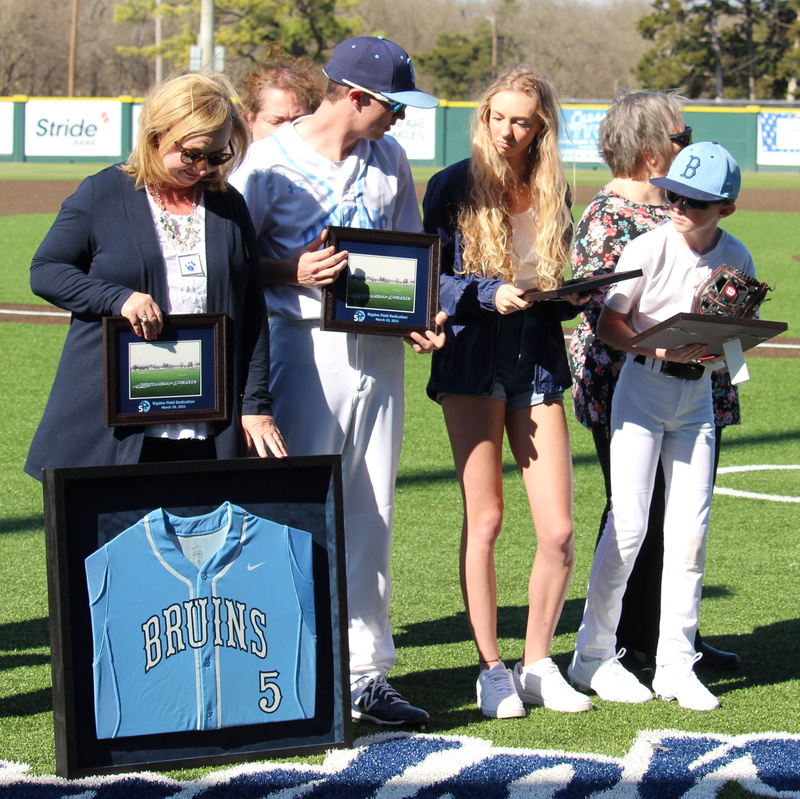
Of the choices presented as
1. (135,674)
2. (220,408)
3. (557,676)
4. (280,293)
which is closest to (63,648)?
(135,674)

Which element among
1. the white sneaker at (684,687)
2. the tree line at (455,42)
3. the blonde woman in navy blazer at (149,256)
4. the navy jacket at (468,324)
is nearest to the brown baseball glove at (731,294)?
the navy jacket at (468,324)

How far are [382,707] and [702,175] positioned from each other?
1.90 m

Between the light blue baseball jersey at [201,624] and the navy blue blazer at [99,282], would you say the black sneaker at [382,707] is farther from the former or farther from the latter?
the navy blue blazer at [99,282]

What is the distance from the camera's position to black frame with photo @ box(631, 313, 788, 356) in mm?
3578

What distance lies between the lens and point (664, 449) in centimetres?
403

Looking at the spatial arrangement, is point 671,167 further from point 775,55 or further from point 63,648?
point 775,55

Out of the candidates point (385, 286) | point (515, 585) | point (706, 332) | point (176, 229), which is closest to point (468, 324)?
point (385, 286)

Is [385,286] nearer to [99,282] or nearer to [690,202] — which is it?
[99,282]

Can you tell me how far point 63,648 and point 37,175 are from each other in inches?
1235

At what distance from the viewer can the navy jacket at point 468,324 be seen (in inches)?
148

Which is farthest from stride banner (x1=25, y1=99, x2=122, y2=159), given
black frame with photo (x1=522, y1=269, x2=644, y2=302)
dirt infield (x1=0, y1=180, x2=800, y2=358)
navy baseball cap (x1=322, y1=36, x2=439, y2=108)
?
black frame with photo (x1=522, y1=269, x2=644, y2=302)

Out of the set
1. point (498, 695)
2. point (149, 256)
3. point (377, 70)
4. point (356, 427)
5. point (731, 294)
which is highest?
point (377, 70)

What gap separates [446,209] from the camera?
12.7 ft

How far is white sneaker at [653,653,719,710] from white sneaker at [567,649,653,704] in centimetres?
5
